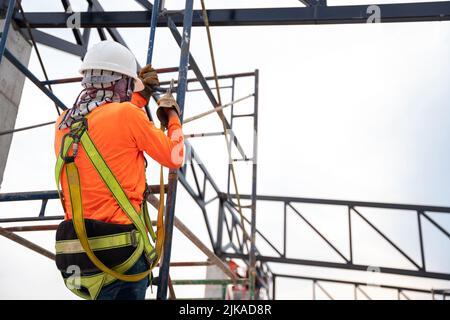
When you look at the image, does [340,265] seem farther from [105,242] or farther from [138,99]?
[105,242]

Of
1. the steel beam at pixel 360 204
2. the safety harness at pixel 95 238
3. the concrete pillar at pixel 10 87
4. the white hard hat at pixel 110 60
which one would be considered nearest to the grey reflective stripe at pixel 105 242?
the safety harness at pixel 95 238

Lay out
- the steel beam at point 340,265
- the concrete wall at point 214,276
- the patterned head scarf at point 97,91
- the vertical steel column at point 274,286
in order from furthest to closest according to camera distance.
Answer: the concrete wall at point 214,276
the vertical steel column at point 274,286
the steel beam at point 340,265
the patterned head scarf at point 97,91

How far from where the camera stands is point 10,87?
20.1 ft

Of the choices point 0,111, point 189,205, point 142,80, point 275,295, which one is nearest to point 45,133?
point 0,111

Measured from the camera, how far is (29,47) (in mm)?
6473

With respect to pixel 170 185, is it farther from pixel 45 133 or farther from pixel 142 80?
pixel 45 133

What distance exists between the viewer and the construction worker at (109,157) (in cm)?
208

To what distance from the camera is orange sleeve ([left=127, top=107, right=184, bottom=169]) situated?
7.18ft

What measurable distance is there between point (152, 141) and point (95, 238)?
1.76 ft

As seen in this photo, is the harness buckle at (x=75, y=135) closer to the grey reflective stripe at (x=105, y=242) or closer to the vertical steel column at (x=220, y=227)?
the grey reflective stripe at (x=105, y=242)

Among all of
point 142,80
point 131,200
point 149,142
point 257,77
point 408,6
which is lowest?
point 131,200

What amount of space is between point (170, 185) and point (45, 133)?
473 centimetres

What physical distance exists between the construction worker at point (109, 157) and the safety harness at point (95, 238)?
10 mm

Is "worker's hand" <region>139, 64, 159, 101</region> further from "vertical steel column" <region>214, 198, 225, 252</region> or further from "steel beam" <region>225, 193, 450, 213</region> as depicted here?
"vertical steel column" <region>214, 198, 225, 252</region>
